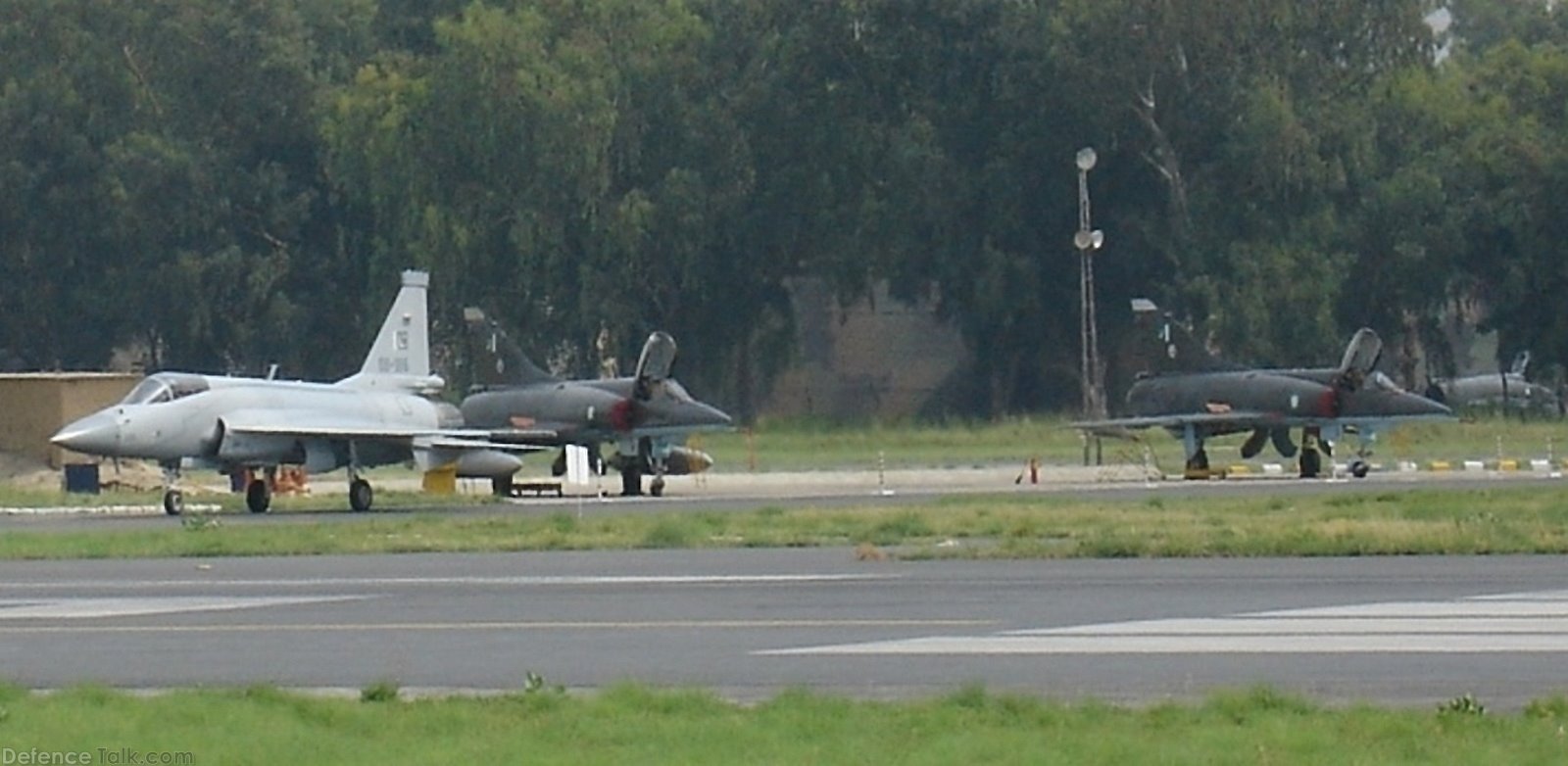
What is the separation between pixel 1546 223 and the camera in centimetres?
6138

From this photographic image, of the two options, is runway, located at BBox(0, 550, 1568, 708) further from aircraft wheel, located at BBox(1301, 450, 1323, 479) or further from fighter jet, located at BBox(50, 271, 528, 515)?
aircraft wheel, located at BBox(1301, 450, 1323, 479)

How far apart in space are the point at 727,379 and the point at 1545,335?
19.5 metres

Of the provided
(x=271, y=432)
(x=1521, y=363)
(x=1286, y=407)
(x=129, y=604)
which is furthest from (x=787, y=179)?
(x=129, y=604)

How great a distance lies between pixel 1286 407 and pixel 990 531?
17.1 metres

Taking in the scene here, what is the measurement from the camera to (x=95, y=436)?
35062mm

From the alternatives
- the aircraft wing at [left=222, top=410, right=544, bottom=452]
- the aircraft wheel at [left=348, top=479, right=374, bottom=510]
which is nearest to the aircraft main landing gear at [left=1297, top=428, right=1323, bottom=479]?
the aircraft wing at [left=222, top=410, right=544, bottom=452]

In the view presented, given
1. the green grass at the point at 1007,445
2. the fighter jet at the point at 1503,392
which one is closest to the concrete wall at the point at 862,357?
the green grass at the point at 1007,445

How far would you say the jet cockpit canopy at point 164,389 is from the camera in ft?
117

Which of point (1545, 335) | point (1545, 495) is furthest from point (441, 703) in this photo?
point (1545, 335)

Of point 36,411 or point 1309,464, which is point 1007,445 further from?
point 36,411

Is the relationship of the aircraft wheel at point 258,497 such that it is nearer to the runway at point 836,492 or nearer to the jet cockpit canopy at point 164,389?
the runway at point 836,492

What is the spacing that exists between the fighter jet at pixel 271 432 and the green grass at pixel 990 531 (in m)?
3.27

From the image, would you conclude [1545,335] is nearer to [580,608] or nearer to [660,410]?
[660,410]

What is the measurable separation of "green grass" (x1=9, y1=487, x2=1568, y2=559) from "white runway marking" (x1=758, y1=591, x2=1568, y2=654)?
6091 mm
